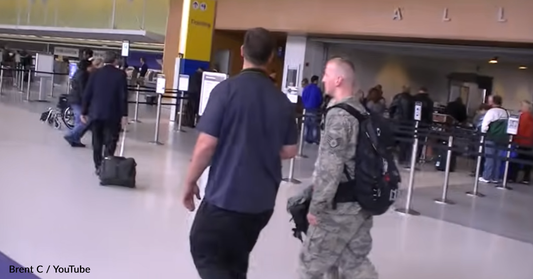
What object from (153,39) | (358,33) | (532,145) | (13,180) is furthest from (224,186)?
(153,39)

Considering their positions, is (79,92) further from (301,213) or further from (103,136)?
(301,213)

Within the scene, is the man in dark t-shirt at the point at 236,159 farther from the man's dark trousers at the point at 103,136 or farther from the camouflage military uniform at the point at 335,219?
the man's dark trousers at the point at 103,136

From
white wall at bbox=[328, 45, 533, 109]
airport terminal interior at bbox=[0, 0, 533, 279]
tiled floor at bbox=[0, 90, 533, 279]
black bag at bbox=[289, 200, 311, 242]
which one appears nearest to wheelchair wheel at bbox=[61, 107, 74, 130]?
airport terminal interior at bbox=[0, 0, 533, 279]

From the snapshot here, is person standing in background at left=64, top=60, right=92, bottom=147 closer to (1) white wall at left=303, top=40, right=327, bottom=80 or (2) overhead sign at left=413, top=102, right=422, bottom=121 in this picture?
(2) overhead sign at left=413, top=102, right=422, bottom=121

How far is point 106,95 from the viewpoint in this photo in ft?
25.6

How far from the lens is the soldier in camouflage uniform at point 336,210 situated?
3537 mm

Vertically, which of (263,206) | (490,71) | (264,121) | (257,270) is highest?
(490,71)

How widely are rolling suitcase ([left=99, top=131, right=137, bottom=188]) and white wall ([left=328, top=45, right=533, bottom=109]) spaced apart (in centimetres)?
1426

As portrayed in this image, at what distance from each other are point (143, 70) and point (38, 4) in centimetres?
1227

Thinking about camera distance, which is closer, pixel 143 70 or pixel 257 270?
pixel 257 270

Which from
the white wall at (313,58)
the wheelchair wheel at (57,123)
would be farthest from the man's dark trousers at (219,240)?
the white wall at (313,58)

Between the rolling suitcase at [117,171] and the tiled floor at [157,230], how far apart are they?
13 cm

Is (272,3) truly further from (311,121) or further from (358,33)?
(311,121)

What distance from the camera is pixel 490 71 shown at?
22.9 metres
